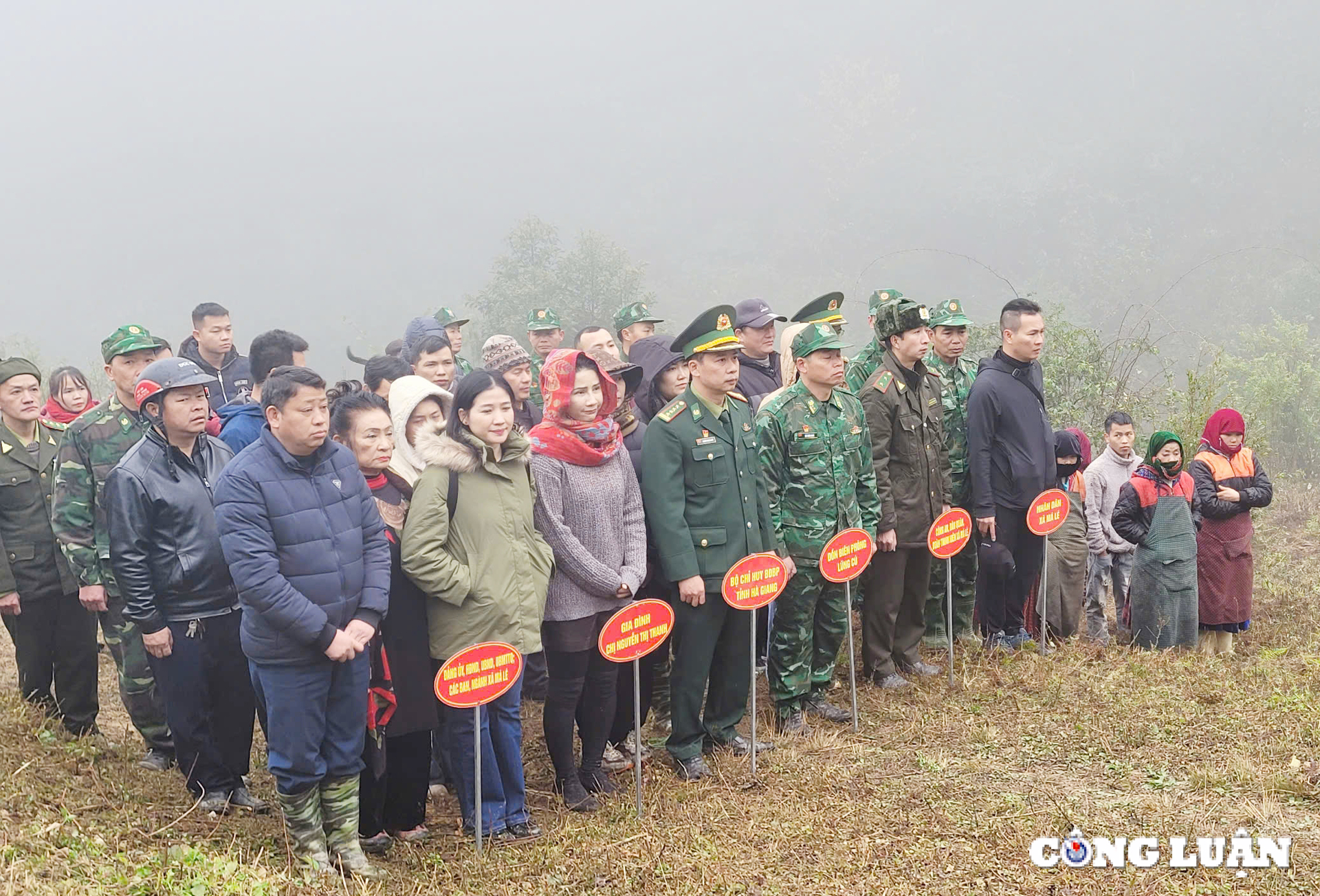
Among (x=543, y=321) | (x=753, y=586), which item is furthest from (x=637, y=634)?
(x=543, y=321)

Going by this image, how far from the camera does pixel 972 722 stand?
539 cm

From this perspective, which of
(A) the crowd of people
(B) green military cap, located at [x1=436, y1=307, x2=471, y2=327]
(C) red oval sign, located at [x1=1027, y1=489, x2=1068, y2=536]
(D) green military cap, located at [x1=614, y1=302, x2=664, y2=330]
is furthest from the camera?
(B) green military cap, located at [x1=436, y1=307, x2=471, y2=327]

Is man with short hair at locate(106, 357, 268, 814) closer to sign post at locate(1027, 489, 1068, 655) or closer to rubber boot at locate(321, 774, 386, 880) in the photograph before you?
rubber boot at locate(321, 774, 386, 880)

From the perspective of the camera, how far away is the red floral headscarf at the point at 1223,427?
724 centimetres

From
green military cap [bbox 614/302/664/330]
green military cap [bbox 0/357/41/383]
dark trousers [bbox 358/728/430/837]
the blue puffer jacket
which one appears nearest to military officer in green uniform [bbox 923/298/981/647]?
green military cap [bbox 614/302/664/330]

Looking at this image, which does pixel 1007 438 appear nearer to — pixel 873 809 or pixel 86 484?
Result: pixel 873 809

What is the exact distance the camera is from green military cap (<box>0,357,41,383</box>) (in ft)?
17.2

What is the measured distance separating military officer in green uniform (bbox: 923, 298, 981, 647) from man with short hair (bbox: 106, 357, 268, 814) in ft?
13.8

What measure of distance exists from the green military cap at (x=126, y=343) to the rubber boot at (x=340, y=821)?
259cm

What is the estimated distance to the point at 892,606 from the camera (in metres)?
6.03

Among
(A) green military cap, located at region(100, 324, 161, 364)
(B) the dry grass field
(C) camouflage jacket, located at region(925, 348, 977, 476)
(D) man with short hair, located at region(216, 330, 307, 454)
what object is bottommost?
(B) the dry grass field

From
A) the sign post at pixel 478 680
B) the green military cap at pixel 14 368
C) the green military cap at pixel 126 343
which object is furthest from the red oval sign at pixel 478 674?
the green military cap at pixel 14 368

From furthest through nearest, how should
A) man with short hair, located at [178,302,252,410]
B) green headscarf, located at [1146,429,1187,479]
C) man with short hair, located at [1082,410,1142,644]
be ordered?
man with short hair, located at [1082,410,1142,644], green headscarf, located at [1146,429,1187,479], man with short hair, located at [178,302,252,410]

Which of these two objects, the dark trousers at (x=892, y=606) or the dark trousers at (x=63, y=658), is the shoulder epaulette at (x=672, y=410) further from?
the dark trousers at (x=63, y=658)
